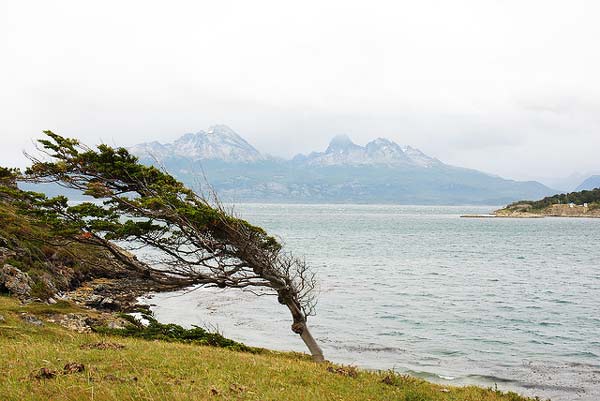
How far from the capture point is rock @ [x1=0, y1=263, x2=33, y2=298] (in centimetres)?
2427

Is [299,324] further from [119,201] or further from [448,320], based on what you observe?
[448,320]

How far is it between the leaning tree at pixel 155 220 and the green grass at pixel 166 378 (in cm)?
382

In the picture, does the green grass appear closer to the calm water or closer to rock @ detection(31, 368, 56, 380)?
rock @ detection(31, 368, 56, 380)

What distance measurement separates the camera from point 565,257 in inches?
2960

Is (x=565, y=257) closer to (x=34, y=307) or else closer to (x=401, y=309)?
(x=401, y=309)

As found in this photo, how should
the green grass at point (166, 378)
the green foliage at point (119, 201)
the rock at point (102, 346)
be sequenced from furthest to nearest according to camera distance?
1. the green foliage at point (119, 201)
2. the rock at point (102, 346)
3. the green grass at point (166, 378)

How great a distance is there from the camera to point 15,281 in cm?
2488

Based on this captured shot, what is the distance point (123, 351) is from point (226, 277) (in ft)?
19.6

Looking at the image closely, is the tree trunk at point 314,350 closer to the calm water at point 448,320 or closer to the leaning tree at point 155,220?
the leaning tree at point 155,220

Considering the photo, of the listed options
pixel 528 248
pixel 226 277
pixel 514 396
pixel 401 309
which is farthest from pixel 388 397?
pixel 528 248

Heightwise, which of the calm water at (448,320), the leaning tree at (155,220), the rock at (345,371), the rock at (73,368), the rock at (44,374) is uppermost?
the leaning tree at (155,220)

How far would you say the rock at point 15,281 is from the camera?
24275mm

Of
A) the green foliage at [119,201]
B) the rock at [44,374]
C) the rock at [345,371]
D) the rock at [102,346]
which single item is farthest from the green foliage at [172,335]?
the rock at [44,374]

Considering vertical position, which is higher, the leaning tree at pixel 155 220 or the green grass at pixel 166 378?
the leaning tree at pixel 155 220
